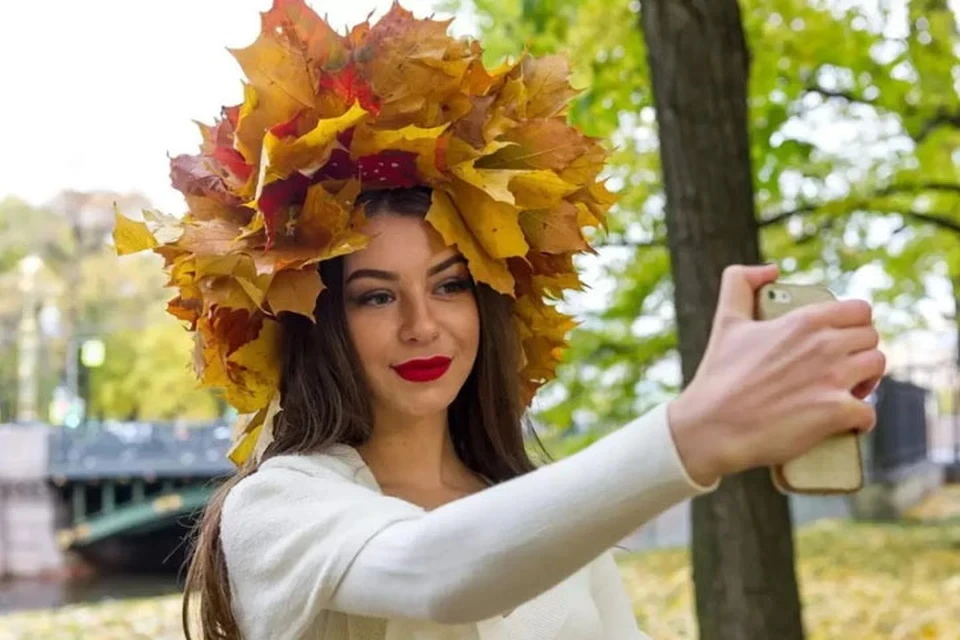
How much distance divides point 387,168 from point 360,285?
0.14 m

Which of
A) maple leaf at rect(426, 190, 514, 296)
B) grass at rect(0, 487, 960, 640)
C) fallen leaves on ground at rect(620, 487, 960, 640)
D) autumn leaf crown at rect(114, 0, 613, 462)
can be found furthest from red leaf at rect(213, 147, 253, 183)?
grass at rect(0, 487, 960, 640)

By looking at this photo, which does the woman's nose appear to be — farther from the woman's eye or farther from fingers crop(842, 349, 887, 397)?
fingers crop(842, 349, 887, 397)

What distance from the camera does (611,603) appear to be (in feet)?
5.17

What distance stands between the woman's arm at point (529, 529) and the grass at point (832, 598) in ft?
13.7

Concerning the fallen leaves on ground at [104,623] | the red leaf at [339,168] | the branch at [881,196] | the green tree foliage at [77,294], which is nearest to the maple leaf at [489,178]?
the red leaf at [339,168]

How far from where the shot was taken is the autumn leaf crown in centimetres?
135

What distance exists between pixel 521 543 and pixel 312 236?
1.75 feet

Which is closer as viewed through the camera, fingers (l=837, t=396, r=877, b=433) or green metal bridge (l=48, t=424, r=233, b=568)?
fingers (l=837, t=396, r=877, b=433)

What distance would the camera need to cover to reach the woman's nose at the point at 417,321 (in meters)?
1.39

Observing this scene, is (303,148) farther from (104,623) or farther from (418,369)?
(104,623)

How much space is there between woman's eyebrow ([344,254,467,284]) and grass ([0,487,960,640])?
3892 mm

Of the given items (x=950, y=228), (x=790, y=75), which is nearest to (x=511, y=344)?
(x=790, y=75)

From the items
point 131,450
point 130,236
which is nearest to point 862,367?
point 130,236

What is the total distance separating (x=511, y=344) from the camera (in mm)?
1563
